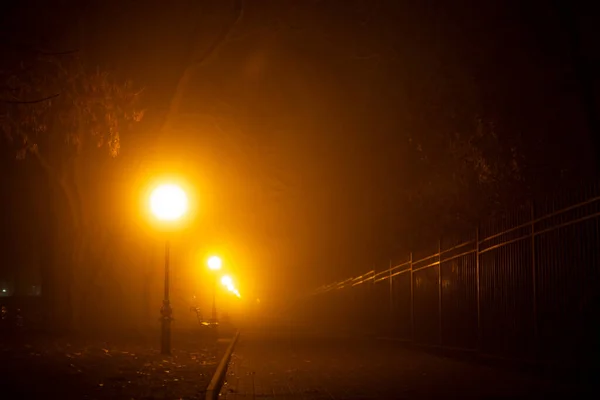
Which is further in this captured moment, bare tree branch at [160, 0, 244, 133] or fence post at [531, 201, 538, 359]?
bare tree branch at [160, 0, 244, 133]

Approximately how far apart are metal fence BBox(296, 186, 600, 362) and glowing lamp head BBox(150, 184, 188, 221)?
6.01 meters

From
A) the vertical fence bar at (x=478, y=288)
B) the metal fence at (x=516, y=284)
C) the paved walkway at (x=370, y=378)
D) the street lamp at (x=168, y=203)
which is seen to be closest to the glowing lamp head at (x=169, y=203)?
the street lamp at (x=168, y=203)

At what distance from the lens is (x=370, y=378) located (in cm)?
1509

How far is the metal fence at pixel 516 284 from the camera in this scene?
12.7 m

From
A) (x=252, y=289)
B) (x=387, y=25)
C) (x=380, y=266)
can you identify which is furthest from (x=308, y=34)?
(x=252, y=289)

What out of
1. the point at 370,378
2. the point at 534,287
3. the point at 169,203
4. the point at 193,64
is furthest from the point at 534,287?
the point at 193,64

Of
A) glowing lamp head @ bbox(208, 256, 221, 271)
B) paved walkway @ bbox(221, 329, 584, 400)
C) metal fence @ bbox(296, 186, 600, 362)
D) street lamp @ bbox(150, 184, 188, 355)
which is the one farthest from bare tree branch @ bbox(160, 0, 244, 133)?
glowing lamp head @ bbox(208, 256, 221, 271)

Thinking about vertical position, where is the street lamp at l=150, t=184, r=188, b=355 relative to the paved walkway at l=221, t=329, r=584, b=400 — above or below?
above

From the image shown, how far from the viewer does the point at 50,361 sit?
1641 cm

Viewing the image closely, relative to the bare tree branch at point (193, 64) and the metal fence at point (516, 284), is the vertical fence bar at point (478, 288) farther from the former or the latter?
the bare tree branch at point (193, 64)

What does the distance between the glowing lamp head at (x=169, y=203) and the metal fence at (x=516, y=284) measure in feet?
19.7

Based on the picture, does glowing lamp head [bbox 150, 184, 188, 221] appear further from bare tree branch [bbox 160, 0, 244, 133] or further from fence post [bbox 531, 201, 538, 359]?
fence post [bbox 531, 201, 538, 359]

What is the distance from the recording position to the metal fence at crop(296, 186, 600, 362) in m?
12.7

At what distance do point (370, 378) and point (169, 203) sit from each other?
6369mm
